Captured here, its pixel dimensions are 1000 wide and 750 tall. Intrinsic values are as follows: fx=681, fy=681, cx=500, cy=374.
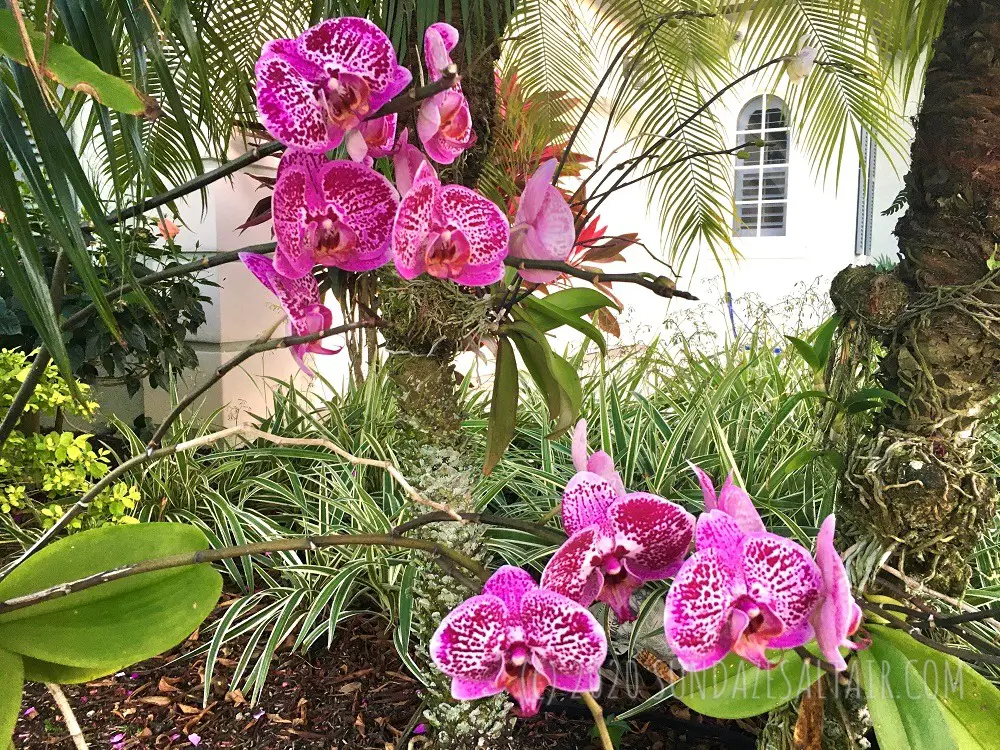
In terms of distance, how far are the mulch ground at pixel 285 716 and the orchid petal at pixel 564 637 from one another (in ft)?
1.78

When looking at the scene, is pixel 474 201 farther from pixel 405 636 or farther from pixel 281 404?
pixel 281 404

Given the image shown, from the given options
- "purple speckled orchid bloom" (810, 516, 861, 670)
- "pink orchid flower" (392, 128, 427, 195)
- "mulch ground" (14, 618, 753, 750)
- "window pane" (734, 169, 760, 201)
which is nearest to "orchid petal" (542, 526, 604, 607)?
"purple speckled orchid bloom" (810, 516, 861, 670)

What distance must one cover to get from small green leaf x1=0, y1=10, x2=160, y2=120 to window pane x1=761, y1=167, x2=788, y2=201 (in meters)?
5.20

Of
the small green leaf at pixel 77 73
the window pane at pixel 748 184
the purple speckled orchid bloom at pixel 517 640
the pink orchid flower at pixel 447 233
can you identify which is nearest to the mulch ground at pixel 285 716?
the purple speckled orchid bloom at pixel 517 640

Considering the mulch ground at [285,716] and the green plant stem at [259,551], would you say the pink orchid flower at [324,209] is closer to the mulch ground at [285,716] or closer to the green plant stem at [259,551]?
the green plant stem at [259,551]

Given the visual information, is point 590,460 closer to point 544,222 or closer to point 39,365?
point 544,222

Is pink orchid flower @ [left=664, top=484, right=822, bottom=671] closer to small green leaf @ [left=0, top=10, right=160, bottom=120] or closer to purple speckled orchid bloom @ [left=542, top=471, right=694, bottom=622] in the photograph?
purple speckled orchid bloom @ [left=542, top=471, right=694, bottom=622]

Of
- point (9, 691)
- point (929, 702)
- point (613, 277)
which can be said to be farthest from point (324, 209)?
point (929, 702)

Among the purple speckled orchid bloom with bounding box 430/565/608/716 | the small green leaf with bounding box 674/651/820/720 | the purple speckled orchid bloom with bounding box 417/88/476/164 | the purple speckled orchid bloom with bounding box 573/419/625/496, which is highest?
the purple speckled orchid bloom with bounding box 417/88/476/164

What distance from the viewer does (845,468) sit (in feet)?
2.13

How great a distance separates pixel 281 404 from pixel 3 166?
131 centimetres

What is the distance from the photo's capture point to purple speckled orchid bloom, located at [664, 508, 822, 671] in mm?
299

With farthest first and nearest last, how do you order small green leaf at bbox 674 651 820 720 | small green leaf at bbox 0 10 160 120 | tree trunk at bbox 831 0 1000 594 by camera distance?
tree trunk at bbox 831 0 1000 594 < small green leaf at bbox 674 651 820 720 < small green leaf at bbox 0 10 160 120

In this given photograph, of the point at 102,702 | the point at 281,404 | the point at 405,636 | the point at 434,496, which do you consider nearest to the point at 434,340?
the point at 434,496
